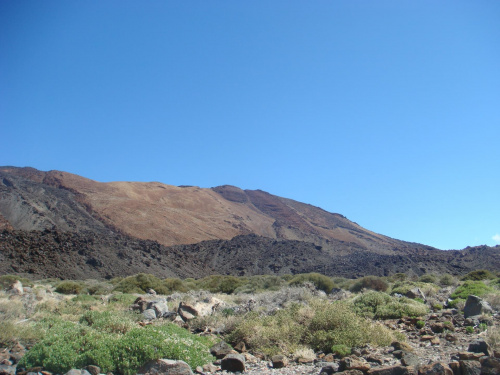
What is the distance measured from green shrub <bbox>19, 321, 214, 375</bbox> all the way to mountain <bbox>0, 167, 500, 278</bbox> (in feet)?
128

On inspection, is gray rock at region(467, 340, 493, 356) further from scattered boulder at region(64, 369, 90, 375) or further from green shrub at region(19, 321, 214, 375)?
scattered boulder at region(64, 369, 90, 375)

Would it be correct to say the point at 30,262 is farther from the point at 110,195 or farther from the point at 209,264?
the point at 110,195

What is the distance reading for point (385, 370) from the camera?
6535 millimetres

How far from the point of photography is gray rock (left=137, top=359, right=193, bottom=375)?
7051 millimetres

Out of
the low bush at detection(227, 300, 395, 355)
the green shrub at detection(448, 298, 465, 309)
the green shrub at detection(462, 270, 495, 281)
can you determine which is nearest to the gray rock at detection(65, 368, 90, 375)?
the low bush at detection(227, 300, 395, 355)

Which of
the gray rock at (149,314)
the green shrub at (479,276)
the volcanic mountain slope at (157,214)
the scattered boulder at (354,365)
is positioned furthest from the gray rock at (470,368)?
the volcanic mountain slope at (157,214)

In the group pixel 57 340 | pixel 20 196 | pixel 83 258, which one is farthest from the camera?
pixel 20 196

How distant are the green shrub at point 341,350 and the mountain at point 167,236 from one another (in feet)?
138

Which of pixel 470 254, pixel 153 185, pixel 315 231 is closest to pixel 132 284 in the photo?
pixel 470 254

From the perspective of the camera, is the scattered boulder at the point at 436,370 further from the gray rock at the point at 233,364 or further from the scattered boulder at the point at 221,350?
the scattered boulder at the point at 221,350

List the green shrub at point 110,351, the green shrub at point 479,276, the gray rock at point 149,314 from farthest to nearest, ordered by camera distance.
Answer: the green shrub at point 479,276
the gray rock at point 149,314
the green shrub at point 110,351

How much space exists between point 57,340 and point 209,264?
215 ft

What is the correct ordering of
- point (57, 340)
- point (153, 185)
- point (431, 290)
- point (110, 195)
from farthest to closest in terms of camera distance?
1. point (153, 185)
2. point (110, 195)
3. point (431, 290)
4. point (57, 340)

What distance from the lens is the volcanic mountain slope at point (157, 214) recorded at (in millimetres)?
78688
